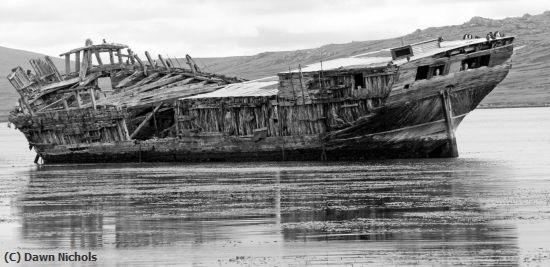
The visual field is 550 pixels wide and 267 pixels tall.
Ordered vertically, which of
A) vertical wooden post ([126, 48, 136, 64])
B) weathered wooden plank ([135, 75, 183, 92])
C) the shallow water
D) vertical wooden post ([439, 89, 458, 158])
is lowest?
the shallow water

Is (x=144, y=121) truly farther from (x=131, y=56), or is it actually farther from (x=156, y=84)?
(x=131, y=56)

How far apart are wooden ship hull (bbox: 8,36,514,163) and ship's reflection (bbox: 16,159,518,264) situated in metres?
2.48

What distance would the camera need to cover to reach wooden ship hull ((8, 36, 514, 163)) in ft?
138

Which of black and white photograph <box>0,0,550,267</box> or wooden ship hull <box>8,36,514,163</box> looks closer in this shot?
black and white photograph <box>0,0,550,267</box>

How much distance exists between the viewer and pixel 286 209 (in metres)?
26.1

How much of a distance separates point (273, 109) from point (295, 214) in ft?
64.4

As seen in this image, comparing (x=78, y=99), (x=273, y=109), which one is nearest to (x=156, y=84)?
(x=78, y=99)

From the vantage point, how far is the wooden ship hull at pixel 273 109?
42062 millimetres

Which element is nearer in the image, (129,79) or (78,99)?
(78,99)

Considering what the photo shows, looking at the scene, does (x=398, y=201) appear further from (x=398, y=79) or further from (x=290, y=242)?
(x=398, y=79)

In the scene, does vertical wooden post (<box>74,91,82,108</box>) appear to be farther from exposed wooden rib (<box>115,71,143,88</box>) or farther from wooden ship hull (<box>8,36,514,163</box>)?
exposed wooden rib (<box>115,71,143,88</box>)

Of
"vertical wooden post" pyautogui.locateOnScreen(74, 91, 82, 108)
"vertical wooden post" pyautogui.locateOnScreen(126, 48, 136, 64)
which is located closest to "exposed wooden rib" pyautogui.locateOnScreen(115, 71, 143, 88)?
"vertical wooden post" pyautogui.locateOnScreen(126, 48, 136, 64)

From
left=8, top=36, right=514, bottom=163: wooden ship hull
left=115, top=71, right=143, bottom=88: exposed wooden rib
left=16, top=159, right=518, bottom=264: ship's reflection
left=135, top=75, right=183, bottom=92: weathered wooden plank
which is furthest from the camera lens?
left=115, top=71, right=143, bottom=88: exposed wooden rib

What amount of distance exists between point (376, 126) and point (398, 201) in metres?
15.8
